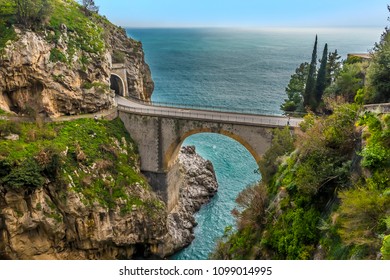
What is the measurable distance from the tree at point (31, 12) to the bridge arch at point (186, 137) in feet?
68.5

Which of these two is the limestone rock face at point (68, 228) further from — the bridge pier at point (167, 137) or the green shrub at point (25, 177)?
the bridge pier at point (167, 137)

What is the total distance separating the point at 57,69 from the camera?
36.3 m

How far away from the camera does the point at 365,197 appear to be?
1225 centimetres

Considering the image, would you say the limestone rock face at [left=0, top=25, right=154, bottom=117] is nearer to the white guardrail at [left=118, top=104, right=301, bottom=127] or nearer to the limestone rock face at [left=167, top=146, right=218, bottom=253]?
the white guardrail at [left=118, top=104, right=301, bottom=127]

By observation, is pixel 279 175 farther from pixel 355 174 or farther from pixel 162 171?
pixel 162 171

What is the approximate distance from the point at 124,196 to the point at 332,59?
34581mm

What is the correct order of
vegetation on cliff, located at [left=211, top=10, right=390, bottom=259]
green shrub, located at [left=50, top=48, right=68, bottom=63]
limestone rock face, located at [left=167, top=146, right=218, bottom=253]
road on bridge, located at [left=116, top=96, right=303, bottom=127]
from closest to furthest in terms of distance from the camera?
vegetation on cliff, located at [left=211, top=10, right=390, bottom=259] < road on bridge, located at [left=116, top=96, right=303, bottom=127] < green shrub, located at [left=50, top=48, right=68, bottom=63] < limestone rock face, located at [left=167, top=146, right=218, bottom=253]

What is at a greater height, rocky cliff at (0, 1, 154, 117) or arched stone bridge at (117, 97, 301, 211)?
rocky cliff at (0, 1, 154, 117)

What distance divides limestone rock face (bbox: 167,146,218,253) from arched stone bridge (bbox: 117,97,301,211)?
169 cm

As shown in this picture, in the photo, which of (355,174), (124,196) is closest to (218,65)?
(124,196)

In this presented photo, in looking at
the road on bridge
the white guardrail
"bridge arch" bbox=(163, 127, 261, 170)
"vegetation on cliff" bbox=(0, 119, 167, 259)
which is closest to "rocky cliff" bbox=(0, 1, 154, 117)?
"vegetation on cliff" bbox=(0, 119, 167, 259)

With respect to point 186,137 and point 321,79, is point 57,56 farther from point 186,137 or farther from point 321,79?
point 321,79

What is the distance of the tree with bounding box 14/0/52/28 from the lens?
3572cm

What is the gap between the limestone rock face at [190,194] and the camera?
36.8 m
